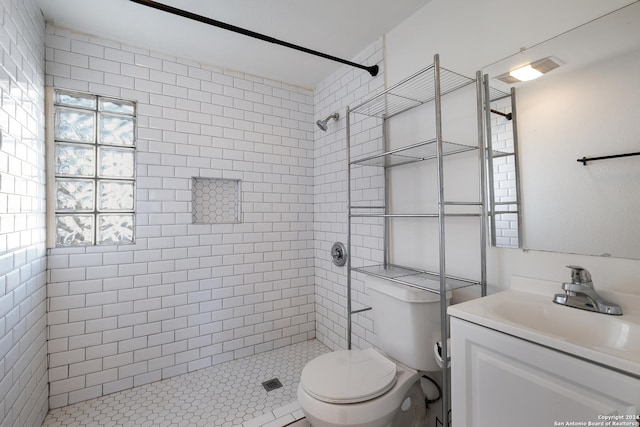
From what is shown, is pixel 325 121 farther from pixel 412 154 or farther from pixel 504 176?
pixel 504 176

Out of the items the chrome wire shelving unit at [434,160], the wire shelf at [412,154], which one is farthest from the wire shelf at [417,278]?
the wire shelf at [412,154]

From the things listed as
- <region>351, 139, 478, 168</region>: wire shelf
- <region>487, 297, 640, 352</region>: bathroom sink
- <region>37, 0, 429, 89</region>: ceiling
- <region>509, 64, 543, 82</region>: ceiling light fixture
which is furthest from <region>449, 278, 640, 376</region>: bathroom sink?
<region>37, 0, 429, 89</region>: ceiling

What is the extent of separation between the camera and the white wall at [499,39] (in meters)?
1.06

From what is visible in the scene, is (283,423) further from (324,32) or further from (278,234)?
(324,32)

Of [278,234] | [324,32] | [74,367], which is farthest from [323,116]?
[74,367]

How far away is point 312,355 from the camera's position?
2.39m

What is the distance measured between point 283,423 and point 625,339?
1597 mm

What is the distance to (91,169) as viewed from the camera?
1.93 metres

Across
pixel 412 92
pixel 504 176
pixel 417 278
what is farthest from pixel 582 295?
pixel 412 92

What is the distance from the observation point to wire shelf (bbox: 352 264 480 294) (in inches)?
53.9

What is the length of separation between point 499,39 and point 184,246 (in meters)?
2.28

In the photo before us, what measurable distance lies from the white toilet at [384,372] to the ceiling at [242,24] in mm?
1581

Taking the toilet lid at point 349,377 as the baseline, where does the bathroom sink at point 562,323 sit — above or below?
above

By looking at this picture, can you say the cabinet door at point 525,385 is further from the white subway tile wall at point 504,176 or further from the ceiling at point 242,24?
the ceiling at point 242,24
